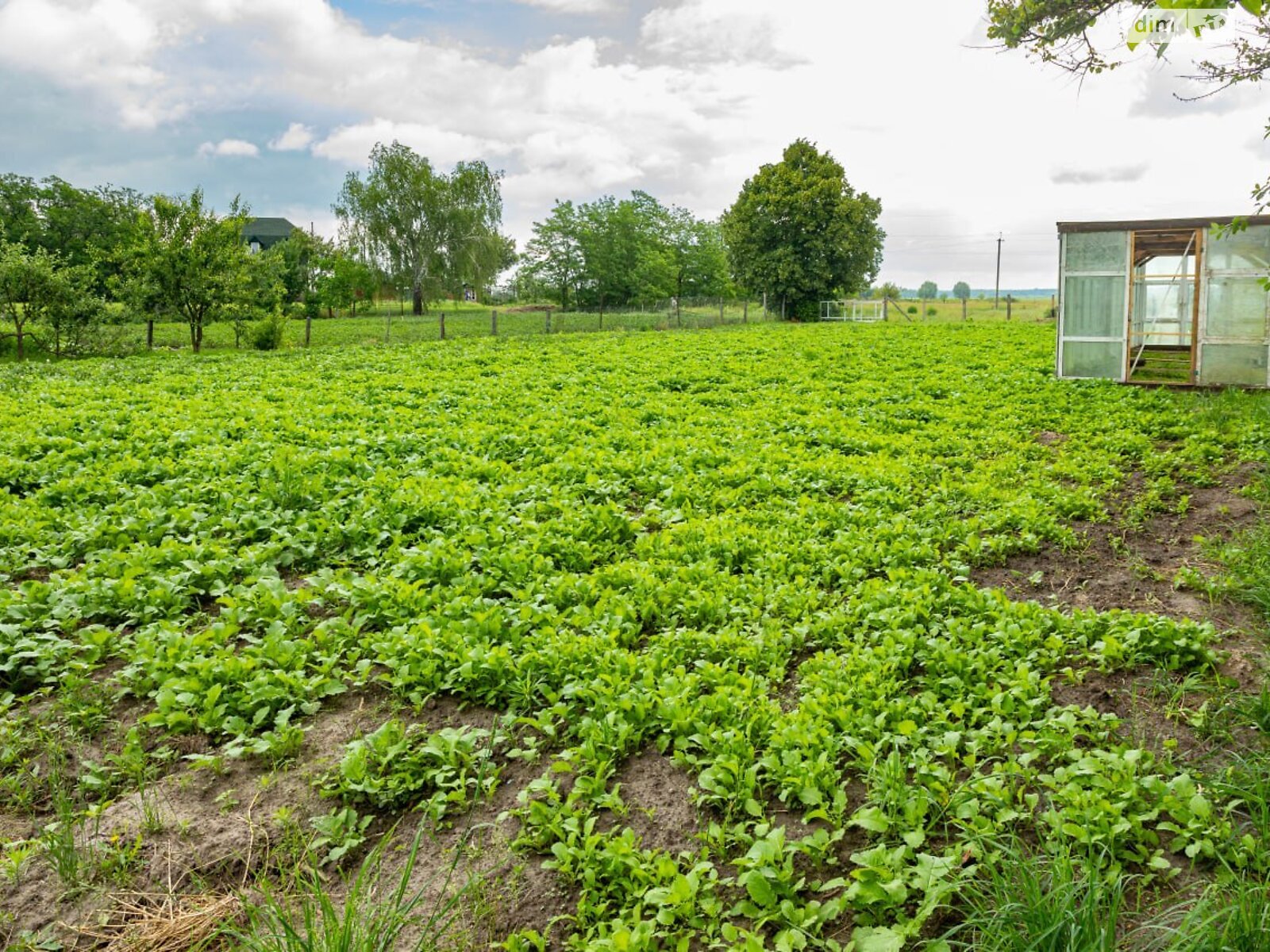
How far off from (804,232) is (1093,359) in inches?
1294

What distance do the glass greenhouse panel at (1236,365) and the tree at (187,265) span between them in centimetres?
2471

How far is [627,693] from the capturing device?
13.3 ft

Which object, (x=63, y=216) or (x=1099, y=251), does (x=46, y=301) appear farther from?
(x=63, y=216)

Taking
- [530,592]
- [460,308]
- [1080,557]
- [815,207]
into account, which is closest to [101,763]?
[530,592]

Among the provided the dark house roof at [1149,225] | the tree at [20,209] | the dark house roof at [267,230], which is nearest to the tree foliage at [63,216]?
the tree at [20,209]

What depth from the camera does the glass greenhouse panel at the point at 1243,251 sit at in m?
14.6

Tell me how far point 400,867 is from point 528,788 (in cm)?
57

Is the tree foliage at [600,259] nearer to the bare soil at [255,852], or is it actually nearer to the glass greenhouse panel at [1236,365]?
the glass greenhouse panel at [1236,365]

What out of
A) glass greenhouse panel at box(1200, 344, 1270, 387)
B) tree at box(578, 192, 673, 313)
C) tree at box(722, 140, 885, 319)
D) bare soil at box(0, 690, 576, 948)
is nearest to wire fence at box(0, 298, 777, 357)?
tree at box(722, 140, 885, 319)

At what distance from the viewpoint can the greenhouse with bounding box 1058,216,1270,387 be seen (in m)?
14.7

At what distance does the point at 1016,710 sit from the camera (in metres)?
3.85

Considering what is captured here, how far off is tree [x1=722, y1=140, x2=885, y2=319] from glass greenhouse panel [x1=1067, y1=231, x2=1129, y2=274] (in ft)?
99.9

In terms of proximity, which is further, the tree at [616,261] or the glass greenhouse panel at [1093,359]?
the tree at [616,261]

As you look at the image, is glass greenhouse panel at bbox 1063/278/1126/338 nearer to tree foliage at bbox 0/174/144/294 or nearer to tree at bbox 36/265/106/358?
tree at bbox 36/265/106/358
